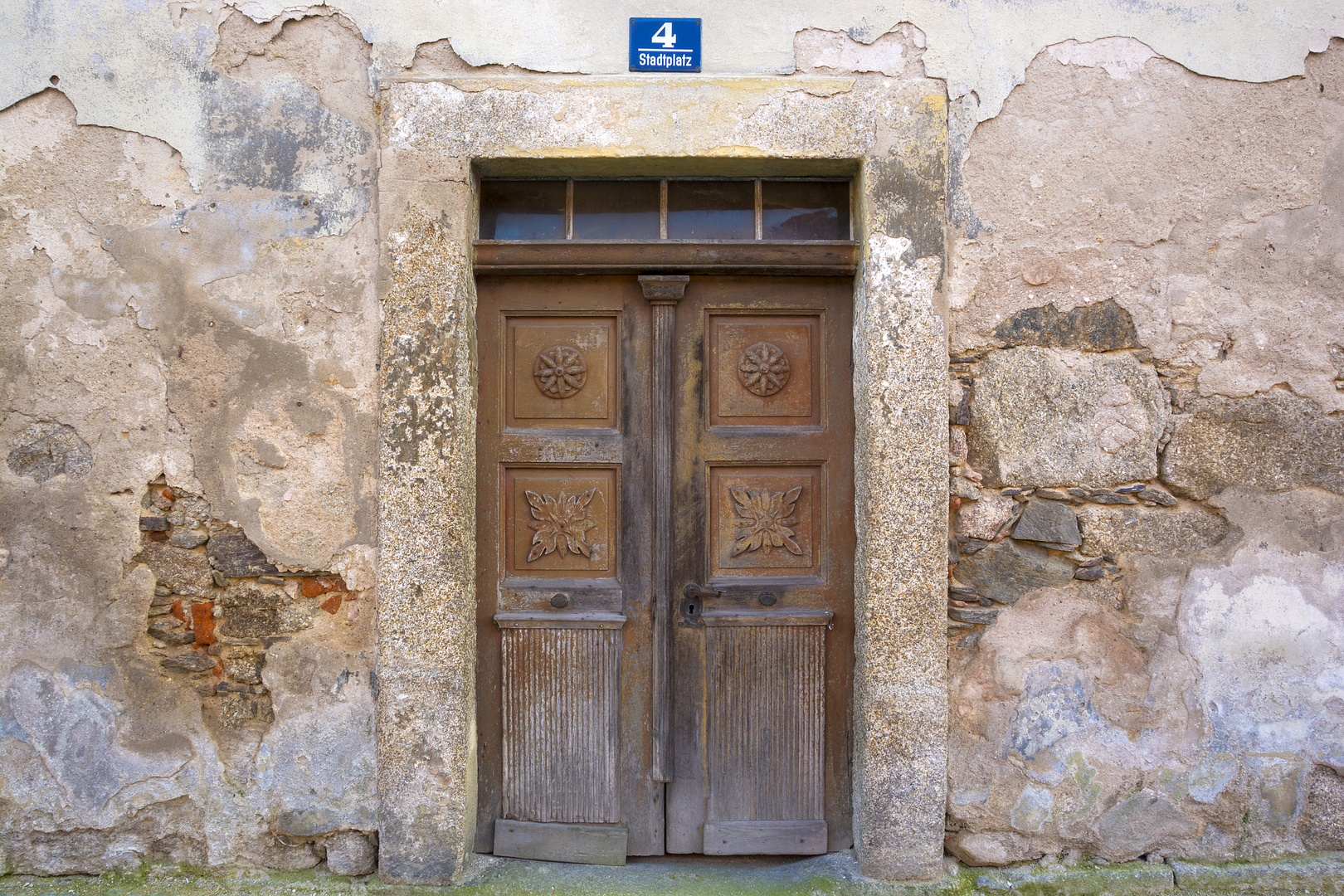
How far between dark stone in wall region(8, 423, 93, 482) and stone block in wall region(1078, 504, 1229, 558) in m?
3.25

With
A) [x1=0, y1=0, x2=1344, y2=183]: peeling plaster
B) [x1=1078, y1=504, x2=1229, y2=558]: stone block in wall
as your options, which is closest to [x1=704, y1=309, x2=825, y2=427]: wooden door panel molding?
[x1=0, y1=0, x2=1344, y2=183]: peeling plaster

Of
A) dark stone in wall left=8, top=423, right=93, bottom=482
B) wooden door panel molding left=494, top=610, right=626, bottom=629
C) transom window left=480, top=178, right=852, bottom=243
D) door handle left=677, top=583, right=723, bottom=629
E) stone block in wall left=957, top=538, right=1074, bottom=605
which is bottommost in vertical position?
wooden door panel molding left=494, top=610, right=626, bottom=629

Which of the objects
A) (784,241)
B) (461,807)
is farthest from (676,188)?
(461,807)

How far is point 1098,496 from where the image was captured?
2.44 metres

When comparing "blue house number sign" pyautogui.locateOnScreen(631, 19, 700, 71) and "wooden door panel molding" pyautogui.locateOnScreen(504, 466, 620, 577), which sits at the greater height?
"blue house number sign" pyautogui.locateOnScreen(631, 19, 700, 71)

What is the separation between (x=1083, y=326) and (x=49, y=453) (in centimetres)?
337

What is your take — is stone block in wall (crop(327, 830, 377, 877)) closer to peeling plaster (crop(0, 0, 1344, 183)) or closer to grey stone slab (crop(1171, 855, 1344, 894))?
peeling plaster (crop(0, 0, 1344, 183))

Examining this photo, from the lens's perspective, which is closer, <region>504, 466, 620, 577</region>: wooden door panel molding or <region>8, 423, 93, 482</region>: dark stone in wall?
<region>8, 423, 93, 482</region>: dark stone in wall

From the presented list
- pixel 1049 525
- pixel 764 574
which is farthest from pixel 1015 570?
pixel 764 574

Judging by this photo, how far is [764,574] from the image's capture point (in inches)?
104

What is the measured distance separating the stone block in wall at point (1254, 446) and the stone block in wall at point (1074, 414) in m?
0.10

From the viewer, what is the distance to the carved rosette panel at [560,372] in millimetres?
2602

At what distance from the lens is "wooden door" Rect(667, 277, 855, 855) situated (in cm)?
261

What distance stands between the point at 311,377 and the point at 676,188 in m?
1.37
